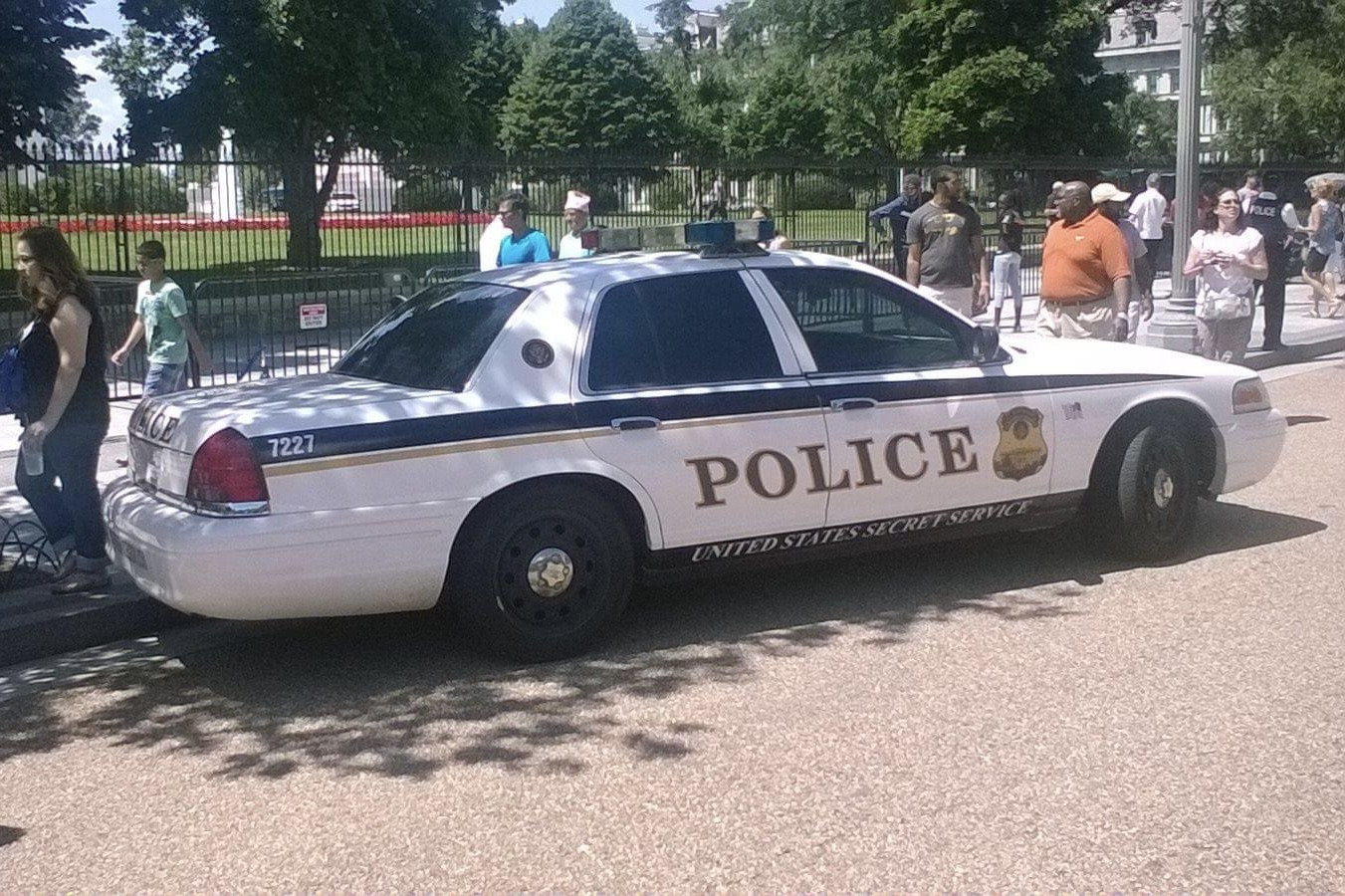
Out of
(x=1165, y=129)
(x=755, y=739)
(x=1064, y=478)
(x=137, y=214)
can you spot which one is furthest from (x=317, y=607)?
(x=1165, y=129)

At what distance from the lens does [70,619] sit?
21.6 ft

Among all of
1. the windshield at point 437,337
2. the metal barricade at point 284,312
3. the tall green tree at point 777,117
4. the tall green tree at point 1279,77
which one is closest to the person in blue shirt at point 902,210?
the metal barricade at point 284,312

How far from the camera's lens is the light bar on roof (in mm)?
6895

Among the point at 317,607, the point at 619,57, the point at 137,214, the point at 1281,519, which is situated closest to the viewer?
the point at 317,607

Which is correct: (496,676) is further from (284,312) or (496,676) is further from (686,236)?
(284,312)

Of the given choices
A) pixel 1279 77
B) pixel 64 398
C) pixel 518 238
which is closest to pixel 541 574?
pixel 64 398

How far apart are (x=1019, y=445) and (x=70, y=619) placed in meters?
4.32

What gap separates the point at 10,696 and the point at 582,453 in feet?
8.00

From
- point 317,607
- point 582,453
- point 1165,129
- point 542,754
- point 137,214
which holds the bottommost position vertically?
point 542,754

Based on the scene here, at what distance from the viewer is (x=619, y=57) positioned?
273ft

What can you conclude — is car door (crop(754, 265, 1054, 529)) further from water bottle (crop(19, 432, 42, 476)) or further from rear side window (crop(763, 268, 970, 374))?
water bottle (crop(19, 432, 42, 476))

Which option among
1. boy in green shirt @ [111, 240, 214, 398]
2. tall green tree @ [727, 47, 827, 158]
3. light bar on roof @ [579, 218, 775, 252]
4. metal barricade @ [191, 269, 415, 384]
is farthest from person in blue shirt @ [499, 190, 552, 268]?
tall green tree @ [727, 47, 827, 158]

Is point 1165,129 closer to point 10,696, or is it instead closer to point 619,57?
point 619,57

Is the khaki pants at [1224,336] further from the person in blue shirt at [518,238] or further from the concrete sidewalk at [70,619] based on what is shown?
the concrete sidewalk at [70,619]
